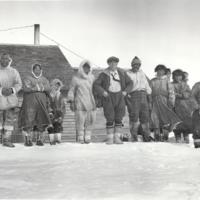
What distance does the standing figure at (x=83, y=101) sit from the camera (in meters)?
6.40

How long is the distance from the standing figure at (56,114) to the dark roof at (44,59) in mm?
2946

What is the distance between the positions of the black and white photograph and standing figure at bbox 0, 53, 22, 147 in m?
0.02

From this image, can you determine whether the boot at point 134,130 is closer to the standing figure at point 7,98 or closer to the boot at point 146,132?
the boot at point 146,132

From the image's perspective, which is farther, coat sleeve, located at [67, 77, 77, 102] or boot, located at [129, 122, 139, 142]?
boot, located at [129, 122, 139, 142]

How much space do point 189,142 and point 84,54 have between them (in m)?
2.49

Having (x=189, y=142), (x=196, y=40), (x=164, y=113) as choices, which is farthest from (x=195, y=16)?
(x=189, y=142)

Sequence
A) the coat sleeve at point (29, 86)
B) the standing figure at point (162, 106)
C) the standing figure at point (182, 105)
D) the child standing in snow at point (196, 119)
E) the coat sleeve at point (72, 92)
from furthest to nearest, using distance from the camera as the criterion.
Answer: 1. the standing figure at point (182, 105)
2. the standing figure at point (162, 106)
3. the child standing in snow at point (196, 119)
4. the coat sleeve at point (72, 92)
5. the coat sleeve at point (29, 86)

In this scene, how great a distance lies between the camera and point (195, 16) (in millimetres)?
6691

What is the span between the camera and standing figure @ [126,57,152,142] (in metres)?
6.86

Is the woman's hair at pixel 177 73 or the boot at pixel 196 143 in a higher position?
the woman's hair at pixel 177 73

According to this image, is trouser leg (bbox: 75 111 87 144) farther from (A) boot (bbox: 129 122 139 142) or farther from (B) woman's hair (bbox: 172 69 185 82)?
(B) woman's hair (bbox: 172 69 185 82)

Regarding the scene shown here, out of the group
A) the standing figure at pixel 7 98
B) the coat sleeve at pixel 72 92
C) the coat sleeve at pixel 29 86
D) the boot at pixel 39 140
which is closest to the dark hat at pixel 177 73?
the coat sleeve at pixel 72 92

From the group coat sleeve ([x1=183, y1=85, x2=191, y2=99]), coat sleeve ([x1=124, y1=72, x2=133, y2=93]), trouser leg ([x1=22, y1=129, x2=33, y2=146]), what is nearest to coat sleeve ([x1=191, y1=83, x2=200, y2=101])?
coat sleeve ([x1=183, y1=85, x2=191, y2=99])

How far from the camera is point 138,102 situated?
690 centimetres
